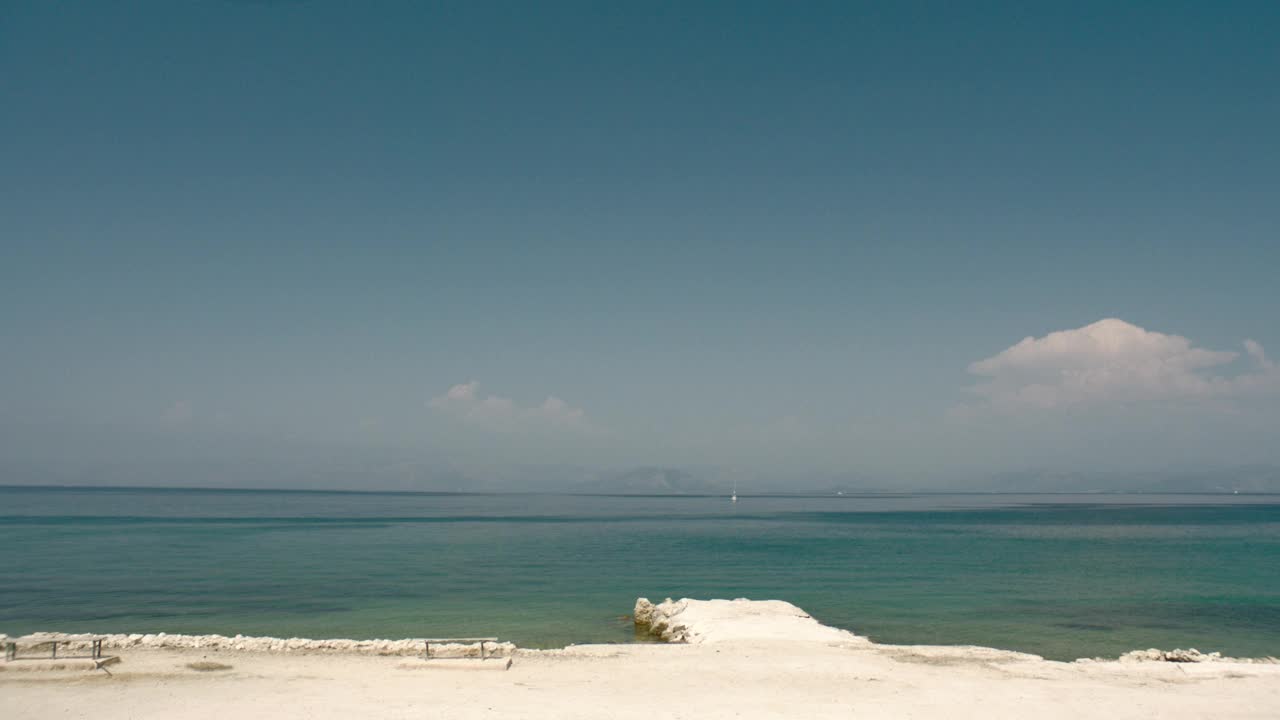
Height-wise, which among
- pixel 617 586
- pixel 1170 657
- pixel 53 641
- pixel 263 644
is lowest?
pixel 617 586

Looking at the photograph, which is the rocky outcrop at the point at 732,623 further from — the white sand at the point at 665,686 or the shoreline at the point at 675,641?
the white sand at the point at 665,686

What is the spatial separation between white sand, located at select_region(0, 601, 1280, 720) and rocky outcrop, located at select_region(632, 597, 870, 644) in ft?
5.92

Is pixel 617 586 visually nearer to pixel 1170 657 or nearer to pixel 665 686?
pixel 665 686

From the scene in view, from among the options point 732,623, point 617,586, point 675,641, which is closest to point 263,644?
point 675,641

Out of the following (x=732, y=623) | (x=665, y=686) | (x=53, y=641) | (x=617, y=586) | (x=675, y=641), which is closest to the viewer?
(x=665, y=686)

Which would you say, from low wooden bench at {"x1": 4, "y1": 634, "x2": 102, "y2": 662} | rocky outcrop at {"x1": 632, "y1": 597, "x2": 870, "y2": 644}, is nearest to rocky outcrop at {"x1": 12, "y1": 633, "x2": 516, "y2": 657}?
low wooden bench at {"x1": 4, "y1": 634, "x2": 102, "y2": 662}

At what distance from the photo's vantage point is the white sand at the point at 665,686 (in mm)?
18578

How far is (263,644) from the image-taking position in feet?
87.5

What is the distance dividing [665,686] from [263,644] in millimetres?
14532

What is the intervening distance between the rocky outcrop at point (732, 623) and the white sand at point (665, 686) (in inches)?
71.1

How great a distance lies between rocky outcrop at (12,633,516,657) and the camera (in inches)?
1015

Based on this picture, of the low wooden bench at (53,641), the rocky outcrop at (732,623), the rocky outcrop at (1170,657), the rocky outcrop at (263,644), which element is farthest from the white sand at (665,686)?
the rocky outcrop at (732,623)

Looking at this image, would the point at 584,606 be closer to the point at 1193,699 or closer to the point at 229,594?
the point at 229,594

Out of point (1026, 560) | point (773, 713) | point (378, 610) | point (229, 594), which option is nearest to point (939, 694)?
point (773, 713)
